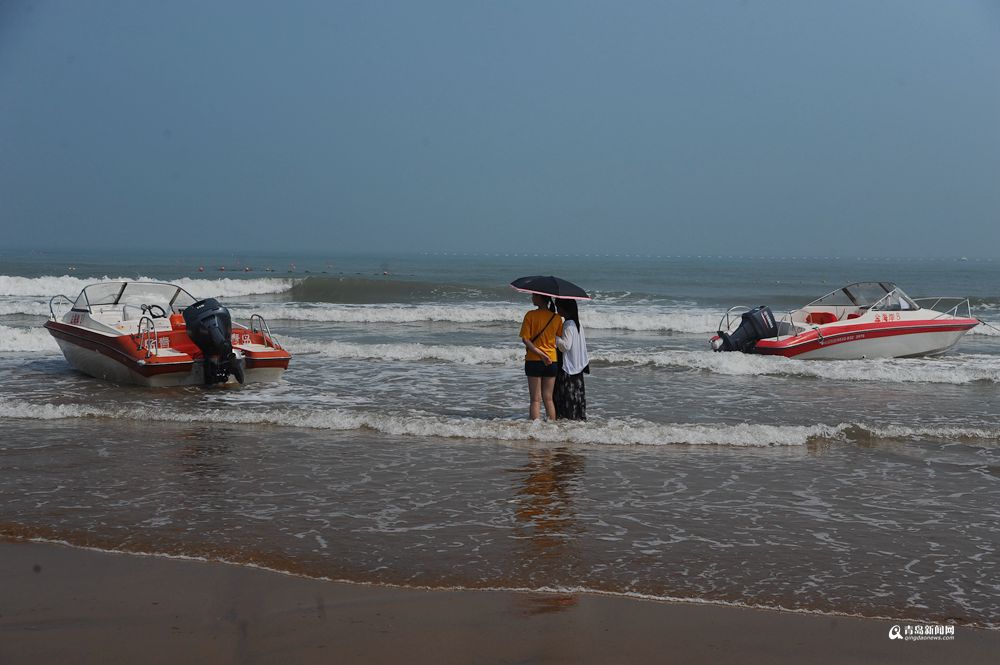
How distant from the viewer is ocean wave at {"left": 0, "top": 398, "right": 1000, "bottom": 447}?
390 inches

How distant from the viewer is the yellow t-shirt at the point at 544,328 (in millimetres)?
9633

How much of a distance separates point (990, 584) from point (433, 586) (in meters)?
3.42

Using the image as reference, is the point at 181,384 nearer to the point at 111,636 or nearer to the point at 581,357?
the point at 581,357

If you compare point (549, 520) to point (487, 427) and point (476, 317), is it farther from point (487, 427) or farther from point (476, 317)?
point (476, 317)

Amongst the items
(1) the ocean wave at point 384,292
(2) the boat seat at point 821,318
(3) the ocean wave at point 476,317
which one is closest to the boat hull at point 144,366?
(2) the boat seat at point 821,318

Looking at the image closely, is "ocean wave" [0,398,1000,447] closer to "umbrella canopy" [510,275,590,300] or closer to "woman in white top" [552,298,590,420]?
"woman in white top" [552,298,590,420]

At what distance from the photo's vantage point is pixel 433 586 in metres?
→ 5.32

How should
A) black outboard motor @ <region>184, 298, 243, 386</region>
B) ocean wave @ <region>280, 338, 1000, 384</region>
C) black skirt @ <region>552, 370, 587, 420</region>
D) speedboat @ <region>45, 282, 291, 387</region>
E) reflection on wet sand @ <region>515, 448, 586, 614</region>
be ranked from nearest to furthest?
reflection on wet sand @ <region>515, 448, 586, 614</region>
black skirt @ <region>552, 370, 587, 420</region>
black outboard motor @ <region>184, 298, 243, 386</region>
speedboat @ <region>45, 282, 291, 387</region>
ocean wave @ <region>280, 338, 1000, 384</region>

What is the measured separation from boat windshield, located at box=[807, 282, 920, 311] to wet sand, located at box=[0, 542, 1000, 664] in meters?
14.8

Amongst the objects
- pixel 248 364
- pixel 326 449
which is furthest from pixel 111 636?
pixel 248 364

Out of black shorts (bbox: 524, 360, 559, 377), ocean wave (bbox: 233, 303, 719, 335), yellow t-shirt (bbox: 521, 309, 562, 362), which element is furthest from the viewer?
ocean wave (bbox: 233, 303, 719, 335)

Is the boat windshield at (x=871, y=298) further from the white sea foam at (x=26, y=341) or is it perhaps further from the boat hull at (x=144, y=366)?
the white sea foam at (x=26, y=341)

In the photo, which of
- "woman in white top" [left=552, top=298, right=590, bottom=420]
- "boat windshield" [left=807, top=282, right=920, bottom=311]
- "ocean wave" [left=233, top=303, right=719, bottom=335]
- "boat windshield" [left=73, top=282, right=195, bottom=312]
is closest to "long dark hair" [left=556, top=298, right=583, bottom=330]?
"woman in white top" [left=552, top=298, right=590, bottom=420]

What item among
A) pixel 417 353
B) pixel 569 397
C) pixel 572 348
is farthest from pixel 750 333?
pixel 572 348
